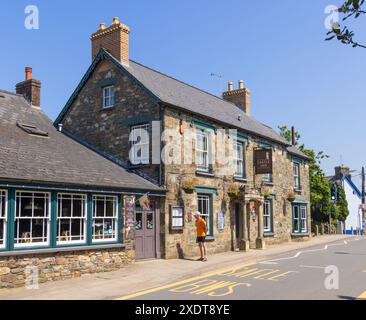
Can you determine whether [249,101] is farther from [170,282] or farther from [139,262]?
[170,282]

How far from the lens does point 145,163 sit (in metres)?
17.6

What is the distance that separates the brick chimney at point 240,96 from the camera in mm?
28281

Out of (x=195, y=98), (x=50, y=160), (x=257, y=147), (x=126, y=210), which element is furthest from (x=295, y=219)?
(x=50, y=160)

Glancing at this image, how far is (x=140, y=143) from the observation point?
17.9 metres

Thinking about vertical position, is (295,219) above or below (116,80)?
below

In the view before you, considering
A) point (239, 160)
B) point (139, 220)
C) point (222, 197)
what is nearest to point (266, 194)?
point (239, 160)

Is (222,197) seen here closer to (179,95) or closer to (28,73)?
(179,95)

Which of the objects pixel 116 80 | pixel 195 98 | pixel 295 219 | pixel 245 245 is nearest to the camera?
pixel 116 80

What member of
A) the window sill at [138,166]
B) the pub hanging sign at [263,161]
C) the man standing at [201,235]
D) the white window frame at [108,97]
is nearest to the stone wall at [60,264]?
the man standing at [201,235]

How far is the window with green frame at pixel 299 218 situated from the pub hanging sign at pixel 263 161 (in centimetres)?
635

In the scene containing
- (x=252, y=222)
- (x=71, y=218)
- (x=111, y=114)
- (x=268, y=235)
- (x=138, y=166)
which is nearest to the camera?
(x=71, y=218)

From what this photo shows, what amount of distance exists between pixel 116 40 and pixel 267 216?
1247 centimetres

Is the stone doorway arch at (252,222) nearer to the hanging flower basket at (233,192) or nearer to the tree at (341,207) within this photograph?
the hanging flower basket at (233,192)
